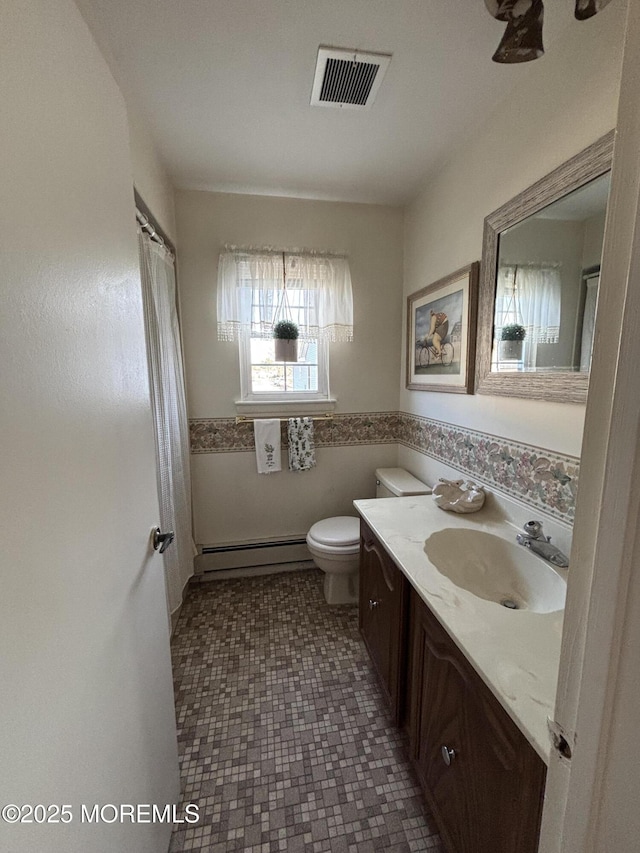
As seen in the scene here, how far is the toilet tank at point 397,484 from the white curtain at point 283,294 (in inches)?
37.3

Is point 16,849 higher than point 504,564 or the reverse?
higher

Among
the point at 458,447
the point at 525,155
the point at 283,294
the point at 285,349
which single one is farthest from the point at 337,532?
the point at 525,155

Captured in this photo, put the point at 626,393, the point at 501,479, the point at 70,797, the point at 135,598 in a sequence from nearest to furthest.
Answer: the point at 626,393
the point at 70,797
the point at 135,598
the point at 501,479

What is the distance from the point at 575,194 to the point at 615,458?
1.18 metres

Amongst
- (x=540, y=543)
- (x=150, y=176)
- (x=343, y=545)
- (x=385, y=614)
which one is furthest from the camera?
(x=343, y=545)

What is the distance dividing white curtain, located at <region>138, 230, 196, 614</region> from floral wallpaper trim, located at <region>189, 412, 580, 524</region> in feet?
0.89

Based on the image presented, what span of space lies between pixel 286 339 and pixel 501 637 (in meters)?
1.86

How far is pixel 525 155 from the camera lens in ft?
4.18

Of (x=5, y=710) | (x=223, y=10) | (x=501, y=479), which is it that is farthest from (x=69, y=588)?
(x=223, y=10)

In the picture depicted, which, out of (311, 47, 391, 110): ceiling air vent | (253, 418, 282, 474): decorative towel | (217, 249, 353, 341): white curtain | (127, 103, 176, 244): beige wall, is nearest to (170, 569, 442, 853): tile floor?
(253, 418, 282, 474): decorative towel

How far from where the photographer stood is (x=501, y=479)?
1.46 meters

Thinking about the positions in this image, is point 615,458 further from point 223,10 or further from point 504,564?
point 223,10

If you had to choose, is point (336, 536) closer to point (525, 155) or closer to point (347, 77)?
point (525, 155)

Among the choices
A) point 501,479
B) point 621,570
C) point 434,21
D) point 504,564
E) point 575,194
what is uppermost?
point 434,21
